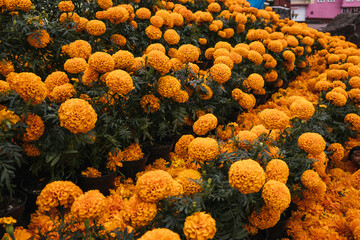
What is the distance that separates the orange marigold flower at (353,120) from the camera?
3.50 meters

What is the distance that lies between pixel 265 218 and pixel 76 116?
1602 millimetres

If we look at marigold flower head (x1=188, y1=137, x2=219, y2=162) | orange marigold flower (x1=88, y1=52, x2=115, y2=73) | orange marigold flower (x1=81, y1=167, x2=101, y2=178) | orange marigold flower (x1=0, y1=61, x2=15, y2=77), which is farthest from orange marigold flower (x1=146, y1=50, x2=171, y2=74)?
orange marigold flower (x1=0, y1=61, x2=15, y2=77)

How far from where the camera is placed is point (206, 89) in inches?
129

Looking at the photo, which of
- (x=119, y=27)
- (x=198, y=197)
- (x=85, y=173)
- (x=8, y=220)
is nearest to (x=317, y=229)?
(x=198, y=197)

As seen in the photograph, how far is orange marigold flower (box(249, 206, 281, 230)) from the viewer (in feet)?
6.65

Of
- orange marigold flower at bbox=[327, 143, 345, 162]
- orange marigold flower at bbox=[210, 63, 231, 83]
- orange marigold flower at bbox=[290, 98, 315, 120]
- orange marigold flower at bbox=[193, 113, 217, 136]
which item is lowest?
orange marigold flower at bbox=[327, 143, 345, 162]

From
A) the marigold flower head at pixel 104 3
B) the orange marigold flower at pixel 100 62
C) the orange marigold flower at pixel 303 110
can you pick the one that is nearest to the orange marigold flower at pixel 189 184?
the orange marigold flower at pixel 100 62

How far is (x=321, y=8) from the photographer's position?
20188 millimetres

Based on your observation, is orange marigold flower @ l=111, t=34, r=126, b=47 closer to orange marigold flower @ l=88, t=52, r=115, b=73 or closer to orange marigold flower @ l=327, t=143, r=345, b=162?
orange marigold flower @ l=88, t=52, r=115, b=73

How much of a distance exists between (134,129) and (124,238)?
4.71 ft

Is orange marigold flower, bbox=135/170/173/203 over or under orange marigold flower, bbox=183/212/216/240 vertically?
over

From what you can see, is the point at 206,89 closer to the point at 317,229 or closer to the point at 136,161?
the point at 136,161

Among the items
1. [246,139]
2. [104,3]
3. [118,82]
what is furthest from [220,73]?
[104,3]

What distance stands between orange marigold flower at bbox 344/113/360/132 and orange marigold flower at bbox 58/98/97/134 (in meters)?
3.44
